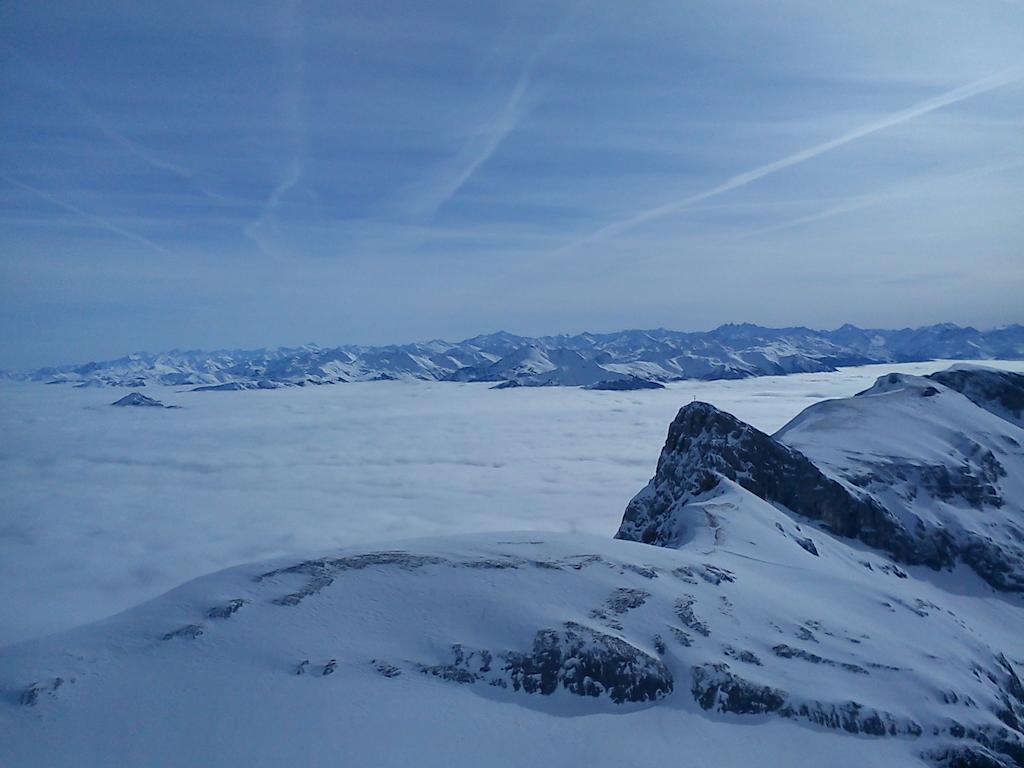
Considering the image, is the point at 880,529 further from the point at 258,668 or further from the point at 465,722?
the point at 258,668

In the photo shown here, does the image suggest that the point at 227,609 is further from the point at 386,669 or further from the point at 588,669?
the point at 588,669

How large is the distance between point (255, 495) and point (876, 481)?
87786mm

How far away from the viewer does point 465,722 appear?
1645 centimetres

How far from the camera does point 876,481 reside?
4997cm

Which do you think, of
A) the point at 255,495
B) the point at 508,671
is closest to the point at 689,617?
the point at 508,671

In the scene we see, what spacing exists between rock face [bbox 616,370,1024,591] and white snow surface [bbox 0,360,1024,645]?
2550 cm

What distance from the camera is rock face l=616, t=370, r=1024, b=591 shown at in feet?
147

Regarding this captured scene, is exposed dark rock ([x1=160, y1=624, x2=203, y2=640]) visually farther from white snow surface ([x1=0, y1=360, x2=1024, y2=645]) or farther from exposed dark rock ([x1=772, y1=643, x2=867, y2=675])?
white snow surface ([x1=0, y1=360, x2=1024, y2=645])

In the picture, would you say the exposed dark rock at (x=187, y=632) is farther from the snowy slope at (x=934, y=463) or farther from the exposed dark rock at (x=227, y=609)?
the snowy slope at (x=934, y=463)

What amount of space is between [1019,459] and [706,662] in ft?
194

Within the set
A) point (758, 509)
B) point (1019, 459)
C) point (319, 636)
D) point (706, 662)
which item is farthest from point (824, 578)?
point (1019, 459)

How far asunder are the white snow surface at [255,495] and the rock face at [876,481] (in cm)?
2550

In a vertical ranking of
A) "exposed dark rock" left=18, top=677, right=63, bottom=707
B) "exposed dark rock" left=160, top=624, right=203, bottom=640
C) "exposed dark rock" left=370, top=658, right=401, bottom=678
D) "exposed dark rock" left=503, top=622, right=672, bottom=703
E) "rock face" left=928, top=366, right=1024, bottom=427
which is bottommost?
"exposed dark rock" left=503, top=622, right=672, bottom=703

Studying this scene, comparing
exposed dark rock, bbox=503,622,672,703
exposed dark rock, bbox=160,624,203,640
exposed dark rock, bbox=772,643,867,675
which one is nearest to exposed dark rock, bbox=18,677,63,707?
exposed dark rock, bbox=160,624,203,640
